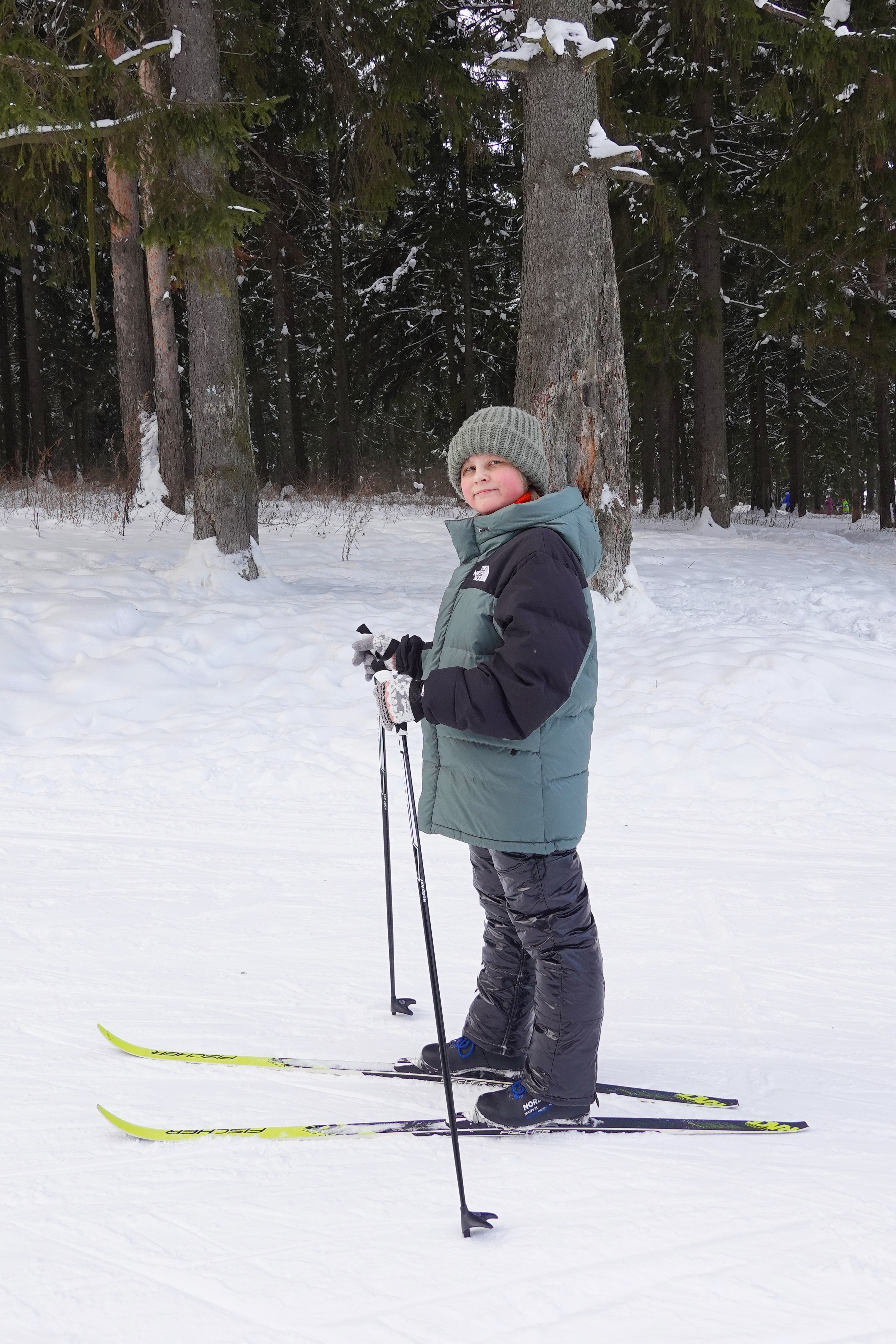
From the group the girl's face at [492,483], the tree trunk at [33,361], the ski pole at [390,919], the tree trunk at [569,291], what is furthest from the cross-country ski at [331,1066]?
the tree trunk at [33,361]

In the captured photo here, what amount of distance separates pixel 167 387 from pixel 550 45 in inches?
255

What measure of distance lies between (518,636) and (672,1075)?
154 cm

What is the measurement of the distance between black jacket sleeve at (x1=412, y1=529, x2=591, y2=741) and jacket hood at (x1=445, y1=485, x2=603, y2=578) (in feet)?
0.30

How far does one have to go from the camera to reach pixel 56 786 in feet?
18.3

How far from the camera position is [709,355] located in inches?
583

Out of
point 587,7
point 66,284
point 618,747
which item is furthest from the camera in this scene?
point 66,284

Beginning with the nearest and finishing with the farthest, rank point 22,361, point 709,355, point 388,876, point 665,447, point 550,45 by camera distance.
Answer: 1. point 388,876
2. point 550,45
3. point 709,355
4. point 22,361
5. point 665,447

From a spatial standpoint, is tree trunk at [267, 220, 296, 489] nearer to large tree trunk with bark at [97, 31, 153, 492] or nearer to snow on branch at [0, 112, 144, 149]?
large tree trunk with bark at [97, 31, 153, 492]

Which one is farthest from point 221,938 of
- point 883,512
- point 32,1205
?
point 883,512

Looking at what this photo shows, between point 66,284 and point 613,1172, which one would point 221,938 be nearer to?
point 613,1172

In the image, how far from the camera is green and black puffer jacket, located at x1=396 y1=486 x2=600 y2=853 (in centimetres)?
249

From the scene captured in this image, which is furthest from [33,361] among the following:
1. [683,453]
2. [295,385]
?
[683,453]

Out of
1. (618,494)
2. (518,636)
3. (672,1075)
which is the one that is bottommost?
(672,1075)

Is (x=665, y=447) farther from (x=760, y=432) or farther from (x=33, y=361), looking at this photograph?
(x=33, y=361)
